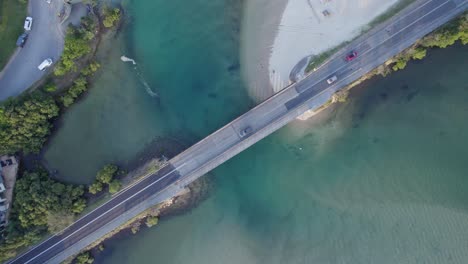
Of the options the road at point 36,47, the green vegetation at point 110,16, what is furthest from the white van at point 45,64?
the green vegetation at point 110,16

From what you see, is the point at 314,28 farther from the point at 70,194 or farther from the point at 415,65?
the point at 70,194

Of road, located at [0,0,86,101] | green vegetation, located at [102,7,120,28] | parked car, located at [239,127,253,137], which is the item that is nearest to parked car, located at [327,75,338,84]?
parked car, located at [239,127,253,137]

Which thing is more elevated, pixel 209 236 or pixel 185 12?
pixel 185 12

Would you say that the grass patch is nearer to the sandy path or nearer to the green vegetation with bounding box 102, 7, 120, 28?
the green vegetation with bounding box 102, 7, 120, 28

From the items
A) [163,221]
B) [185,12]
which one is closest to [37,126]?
[163,221]

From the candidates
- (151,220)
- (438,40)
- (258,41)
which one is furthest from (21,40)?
(438,40)

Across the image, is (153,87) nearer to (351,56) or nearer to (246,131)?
(246,131)

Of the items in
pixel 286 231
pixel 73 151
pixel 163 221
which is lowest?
pixel 286 231
